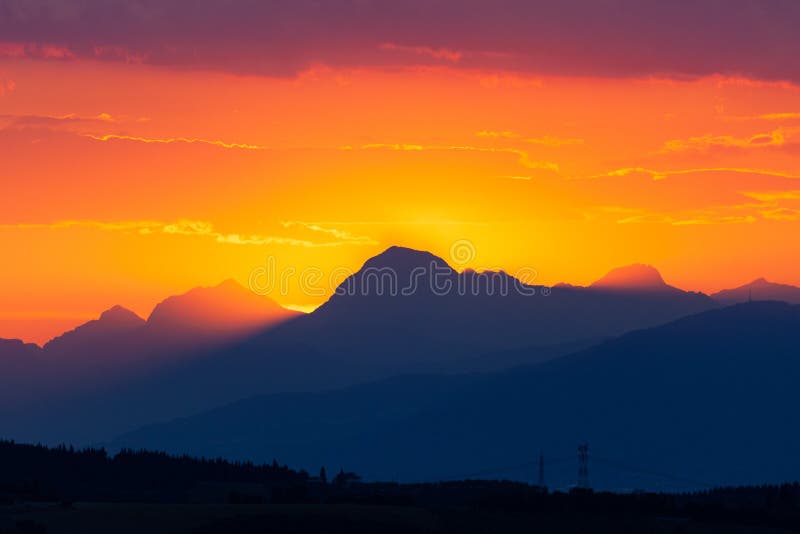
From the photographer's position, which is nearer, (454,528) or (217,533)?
(217,533)

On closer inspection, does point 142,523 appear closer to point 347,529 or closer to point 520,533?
point 347,529

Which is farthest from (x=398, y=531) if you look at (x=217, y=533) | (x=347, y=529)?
(x=217, y=533)

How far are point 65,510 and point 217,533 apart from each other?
18.0 meters

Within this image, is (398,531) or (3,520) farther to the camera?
(398,531)

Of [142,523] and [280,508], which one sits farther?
[280,508]

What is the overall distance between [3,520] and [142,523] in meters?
14.4

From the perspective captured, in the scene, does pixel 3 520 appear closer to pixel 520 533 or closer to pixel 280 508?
pixel 280 508

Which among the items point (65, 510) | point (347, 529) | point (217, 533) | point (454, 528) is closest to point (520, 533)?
point (454, 528)

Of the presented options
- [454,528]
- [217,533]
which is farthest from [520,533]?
[217,533]

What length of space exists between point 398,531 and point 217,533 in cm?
1938

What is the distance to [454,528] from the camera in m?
194

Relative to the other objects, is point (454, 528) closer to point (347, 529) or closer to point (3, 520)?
point (347, 529)

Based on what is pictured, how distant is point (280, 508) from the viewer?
198 m

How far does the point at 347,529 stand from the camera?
610 ft
